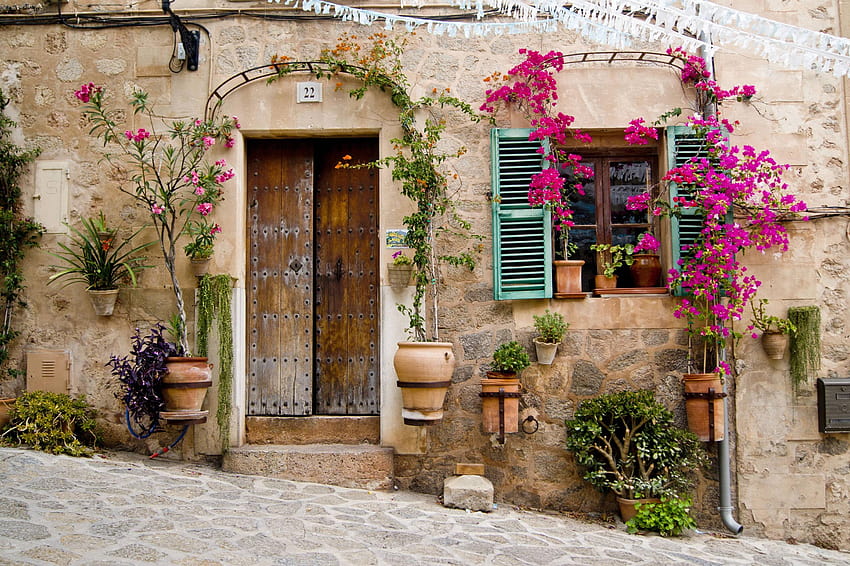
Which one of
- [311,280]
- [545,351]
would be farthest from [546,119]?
[311,280]

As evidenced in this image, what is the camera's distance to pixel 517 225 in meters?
5.53

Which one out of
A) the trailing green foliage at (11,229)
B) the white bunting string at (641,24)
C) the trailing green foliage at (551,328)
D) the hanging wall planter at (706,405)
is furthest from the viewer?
the trailing green foliage at (11,229)

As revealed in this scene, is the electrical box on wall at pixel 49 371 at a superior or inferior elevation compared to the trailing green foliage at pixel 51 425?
superior

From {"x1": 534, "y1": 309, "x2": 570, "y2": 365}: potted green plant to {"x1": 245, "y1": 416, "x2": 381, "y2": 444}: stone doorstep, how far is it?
51.8 inches

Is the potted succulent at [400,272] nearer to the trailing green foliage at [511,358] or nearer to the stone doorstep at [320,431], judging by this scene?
the trailing green foliage at [511,358]

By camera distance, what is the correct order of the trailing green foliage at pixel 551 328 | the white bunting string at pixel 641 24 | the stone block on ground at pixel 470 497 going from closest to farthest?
1. the white bunting string at pixel 641 24
2. the stone block on ground at pixel 470 497
3. the trailing green foliage at pixel 551 328

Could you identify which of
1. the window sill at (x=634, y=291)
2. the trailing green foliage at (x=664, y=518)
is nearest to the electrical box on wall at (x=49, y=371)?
the window sill at (x=634, y=291)

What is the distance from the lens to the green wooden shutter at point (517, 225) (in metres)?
5.47

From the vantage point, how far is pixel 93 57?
573 centimetres

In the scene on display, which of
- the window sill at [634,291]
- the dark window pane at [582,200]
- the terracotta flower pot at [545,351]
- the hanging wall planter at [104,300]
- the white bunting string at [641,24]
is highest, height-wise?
the white bunting string at [641,24]

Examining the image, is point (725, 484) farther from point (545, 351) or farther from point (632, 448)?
point (545, 351)

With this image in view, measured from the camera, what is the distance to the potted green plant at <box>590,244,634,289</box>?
555cm

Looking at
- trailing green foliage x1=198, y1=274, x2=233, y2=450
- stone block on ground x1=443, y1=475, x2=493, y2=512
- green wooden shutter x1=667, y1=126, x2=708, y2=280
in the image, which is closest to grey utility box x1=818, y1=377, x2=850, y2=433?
green wooden shutter x1=667, y1=126, x2=708, y2=280

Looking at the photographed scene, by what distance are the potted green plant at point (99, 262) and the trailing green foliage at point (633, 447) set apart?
11.2 ft
